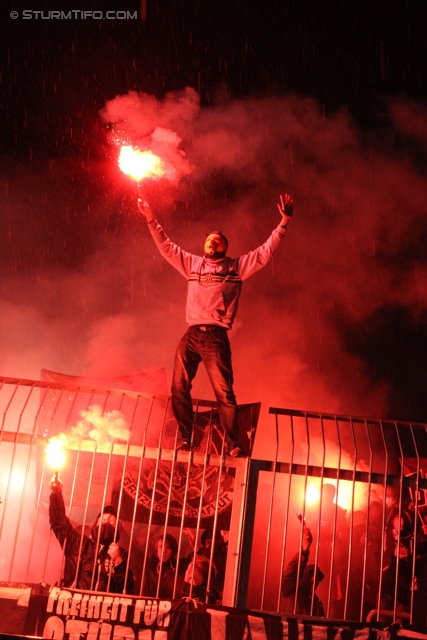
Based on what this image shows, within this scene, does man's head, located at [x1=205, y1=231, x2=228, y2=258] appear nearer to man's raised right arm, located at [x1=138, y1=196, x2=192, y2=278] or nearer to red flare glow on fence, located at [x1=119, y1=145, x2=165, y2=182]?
man's raised right arm, located at [x1=138, y1=196, x2=192, y2=278]

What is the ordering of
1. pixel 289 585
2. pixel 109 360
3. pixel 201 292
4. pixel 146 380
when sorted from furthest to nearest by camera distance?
pixel 109 360 < pixel 146 380 < pixel 201 292 < pixel 289 585

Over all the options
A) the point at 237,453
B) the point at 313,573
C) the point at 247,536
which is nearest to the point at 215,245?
the point at 237,453

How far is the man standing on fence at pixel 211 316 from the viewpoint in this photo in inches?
311

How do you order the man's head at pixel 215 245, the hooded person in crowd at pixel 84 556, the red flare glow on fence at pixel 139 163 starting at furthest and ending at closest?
the red flare glow on fence at pixel 139 163 < the man's head at pixel 215 245 < the hooded person in crowd at pixel 84 556

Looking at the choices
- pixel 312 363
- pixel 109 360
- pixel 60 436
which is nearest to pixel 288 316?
pixel 312 363

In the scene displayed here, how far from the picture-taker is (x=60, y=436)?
7.21 meters

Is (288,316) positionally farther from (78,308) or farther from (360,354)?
(78,308)

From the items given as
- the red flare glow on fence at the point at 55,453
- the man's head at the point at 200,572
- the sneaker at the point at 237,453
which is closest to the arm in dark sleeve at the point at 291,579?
the man's head at the point at 200,572

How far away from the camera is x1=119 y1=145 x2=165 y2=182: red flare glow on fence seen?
897 centimetres

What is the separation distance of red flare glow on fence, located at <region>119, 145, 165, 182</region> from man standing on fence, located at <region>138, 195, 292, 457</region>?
458 millimetres

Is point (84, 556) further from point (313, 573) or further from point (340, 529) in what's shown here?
point (340, 529)

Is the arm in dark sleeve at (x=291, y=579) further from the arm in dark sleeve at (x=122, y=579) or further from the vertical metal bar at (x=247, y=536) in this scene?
the arm in dark sleeve at (x=122, y=579)

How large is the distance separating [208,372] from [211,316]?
2.26 ft

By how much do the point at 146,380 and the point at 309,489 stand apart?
13.1ft
